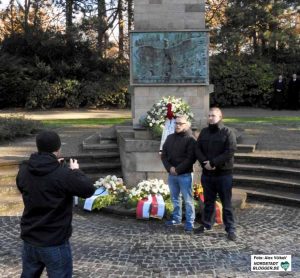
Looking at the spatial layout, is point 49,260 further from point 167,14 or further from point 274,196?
point 167,14

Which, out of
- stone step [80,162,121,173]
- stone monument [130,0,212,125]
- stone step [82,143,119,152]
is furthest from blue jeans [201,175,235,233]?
stone step [82,143,119,152]

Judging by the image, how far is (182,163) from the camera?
6.90 m

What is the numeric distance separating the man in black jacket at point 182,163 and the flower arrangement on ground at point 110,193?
1.35m

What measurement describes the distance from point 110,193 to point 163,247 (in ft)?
7.06

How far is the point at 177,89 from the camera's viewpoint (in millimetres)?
9781

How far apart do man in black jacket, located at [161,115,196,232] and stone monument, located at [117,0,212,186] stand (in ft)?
7.23

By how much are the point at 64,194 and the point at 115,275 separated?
199 cm

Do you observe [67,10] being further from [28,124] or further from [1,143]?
[1,143]

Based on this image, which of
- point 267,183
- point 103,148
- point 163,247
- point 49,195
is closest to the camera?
point 49,195

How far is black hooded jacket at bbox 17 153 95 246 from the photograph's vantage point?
147 inches

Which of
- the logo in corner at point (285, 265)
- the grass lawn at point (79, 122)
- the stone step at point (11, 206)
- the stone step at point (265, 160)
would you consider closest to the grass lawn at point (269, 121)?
the grass lawn at point (79, 122)

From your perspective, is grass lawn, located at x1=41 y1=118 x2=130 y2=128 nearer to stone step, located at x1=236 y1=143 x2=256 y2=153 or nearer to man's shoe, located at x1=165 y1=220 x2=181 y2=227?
stone step, located at x1=236 y1=143 x2=256 y2=153

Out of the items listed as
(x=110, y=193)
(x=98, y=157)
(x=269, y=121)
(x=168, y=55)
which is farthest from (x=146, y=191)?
(x=269, y=121)

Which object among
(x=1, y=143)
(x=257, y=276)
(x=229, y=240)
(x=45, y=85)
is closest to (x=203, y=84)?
(x=229, y=240)
